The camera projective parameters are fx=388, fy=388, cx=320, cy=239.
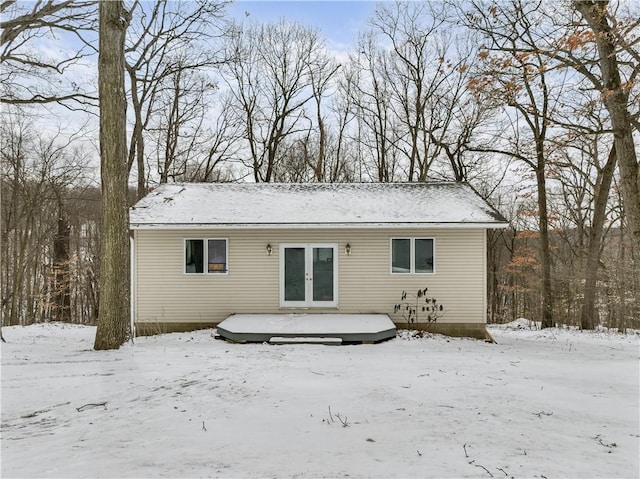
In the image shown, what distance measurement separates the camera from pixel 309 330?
836cm

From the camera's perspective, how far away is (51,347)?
8273 mm

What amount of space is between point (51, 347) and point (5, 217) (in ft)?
38.3

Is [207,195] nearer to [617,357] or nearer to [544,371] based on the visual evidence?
[544,371]

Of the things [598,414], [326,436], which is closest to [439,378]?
[598,414]

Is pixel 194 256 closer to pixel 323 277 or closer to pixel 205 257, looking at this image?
pixel 205 257

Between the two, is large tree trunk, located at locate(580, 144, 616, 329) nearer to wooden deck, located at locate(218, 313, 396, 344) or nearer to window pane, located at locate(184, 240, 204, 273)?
wooden deck, located at locate(218, 313, 396, 344)

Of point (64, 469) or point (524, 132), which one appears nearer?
point (64, 469)

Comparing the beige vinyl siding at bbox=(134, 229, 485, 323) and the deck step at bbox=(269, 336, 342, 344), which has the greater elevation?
the beige vinyl siding at bbox=(134, 229, 485, 323)

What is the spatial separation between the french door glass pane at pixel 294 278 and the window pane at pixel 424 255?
296 cm

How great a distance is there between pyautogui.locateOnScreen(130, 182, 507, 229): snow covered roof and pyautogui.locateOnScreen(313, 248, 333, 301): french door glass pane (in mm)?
975

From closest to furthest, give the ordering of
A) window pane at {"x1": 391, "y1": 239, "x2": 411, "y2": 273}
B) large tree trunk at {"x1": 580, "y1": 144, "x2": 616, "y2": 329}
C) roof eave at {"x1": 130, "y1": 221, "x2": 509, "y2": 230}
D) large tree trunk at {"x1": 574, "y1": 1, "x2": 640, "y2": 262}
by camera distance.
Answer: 1. large tree trunk at {"x1": 574, "y1": 1, "x2": 640, "y2": 262}
2. roof eave at {"x1": 130, "y1": 221, "x2": 509, "y2": 230}
3. window pane at {"x1": 391, "y1": 239, "x2": 411, "y2": 273}
4. large tree trunk at {"x1": 580, "y1": 144, "x2": 616, "y2": 329}

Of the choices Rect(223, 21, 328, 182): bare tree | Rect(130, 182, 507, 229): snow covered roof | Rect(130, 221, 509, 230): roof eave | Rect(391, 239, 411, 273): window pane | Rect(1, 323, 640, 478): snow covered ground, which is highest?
Rect(223, 21, 328, 182): bare tree

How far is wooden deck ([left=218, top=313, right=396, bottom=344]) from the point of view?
812 cm

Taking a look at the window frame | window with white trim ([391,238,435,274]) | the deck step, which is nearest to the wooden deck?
the deck step
